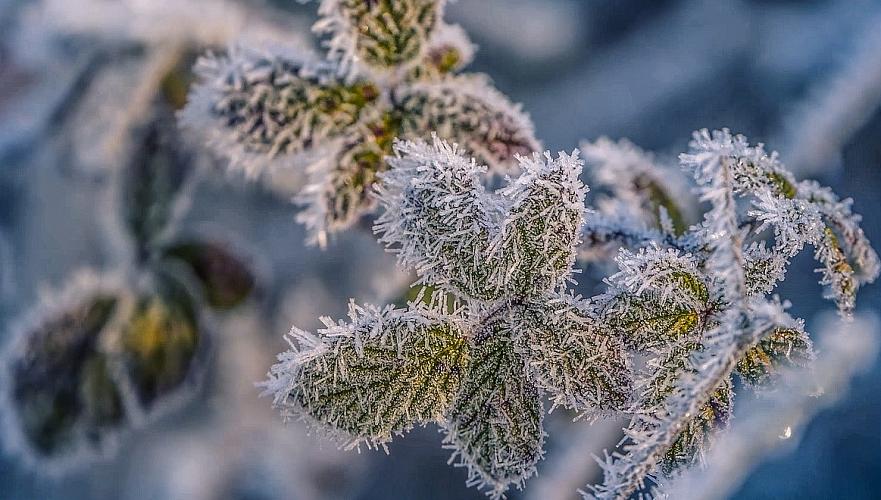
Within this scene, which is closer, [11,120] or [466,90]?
[466,90]

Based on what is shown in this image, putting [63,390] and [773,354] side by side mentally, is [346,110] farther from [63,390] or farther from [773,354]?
[63,390]

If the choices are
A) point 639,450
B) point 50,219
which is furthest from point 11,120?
point 639,450

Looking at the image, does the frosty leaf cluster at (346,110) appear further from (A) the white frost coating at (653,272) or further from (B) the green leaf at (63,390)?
(B) the green leaf at (63,390)

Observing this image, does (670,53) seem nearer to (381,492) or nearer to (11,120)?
(381,492)

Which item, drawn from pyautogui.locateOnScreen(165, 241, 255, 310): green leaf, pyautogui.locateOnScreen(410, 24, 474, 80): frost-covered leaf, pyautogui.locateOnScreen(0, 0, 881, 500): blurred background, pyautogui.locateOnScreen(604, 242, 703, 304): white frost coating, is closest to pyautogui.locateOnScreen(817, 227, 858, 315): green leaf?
pyautogui.locateOnScreen(604, 242, 703, 304): white frost coating

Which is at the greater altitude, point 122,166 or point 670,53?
point 670,53

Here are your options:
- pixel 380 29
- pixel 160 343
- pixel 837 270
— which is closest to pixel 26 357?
pixel 160 343

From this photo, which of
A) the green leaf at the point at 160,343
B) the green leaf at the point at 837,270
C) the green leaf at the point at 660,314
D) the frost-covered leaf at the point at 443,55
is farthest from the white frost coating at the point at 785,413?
the green leaf at the point at 160,343
